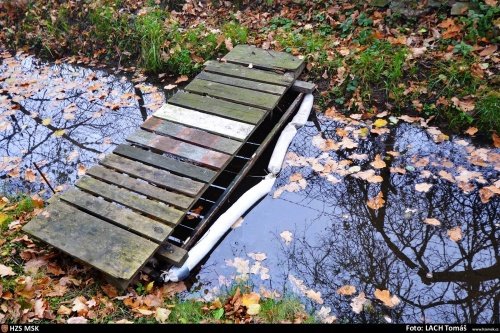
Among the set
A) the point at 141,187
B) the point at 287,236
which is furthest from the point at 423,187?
Result: the point at 141,187

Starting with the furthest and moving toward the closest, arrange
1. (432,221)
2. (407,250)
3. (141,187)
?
1. (141,187)
2. (432,221)
3. (407,250)

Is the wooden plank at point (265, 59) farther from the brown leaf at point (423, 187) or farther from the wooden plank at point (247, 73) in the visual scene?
the brown leaf at point (423, 187)

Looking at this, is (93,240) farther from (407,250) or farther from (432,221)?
(432,221)

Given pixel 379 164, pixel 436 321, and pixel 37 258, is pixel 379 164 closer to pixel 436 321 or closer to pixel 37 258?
pixel 436 321

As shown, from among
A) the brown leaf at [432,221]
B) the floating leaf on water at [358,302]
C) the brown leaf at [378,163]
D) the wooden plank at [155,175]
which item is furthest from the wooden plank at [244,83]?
the floating leaf on water at [358,302]

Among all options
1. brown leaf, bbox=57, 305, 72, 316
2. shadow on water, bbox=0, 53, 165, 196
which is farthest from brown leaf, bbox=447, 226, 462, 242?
shadow on water, bbox=0, 53, 165, 196

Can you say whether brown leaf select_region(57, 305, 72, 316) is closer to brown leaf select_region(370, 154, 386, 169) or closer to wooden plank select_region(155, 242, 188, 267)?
wooden plank select_region(155, 242, 188, 267)

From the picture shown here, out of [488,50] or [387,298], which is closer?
[387,298]

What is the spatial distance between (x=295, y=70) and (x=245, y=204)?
2.22 m

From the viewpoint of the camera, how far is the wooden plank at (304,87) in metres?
5.21

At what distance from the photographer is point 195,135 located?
4375 mm

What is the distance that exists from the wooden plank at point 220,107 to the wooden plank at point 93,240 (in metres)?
1.88

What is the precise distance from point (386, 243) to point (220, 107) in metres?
2.44

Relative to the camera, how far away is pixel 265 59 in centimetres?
549
